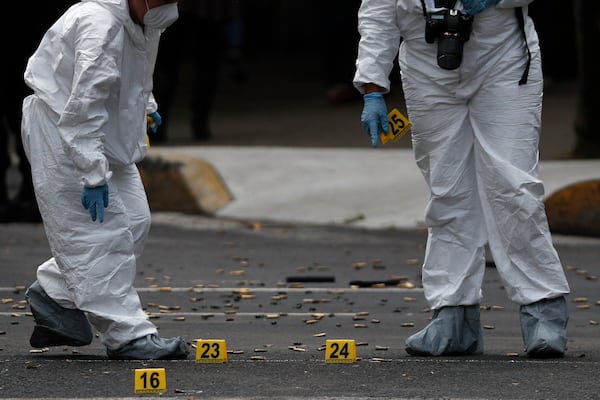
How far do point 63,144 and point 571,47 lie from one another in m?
14.8

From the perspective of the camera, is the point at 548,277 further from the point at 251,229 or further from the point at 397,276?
the point at 251,229

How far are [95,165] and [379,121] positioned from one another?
120 centimetres

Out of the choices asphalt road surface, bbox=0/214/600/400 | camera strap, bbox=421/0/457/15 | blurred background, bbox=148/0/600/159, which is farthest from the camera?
blurred background, bbox=148/0/600/159

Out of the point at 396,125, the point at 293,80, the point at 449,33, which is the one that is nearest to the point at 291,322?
the point at 396,125

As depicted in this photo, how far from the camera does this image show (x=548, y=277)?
21.0 ft

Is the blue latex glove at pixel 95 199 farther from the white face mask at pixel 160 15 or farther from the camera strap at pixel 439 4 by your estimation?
the camera strap at pixel 439 4

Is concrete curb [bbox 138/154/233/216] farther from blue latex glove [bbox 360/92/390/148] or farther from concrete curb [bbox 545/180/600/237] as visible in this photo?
blue latex glove [bbox 360/92/390/148]

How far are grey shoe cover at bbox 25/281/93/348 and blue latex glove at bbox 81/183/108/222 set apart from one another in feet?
1.66

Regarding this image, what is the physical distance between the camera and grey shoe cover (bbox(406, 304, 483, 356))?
21.2 feet

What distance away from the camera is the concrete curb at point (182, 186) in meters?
13.0

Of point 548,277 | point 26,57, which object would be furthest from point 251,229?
point 548,277

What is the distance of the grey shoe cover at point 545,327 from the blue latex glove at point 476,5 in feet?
3.89

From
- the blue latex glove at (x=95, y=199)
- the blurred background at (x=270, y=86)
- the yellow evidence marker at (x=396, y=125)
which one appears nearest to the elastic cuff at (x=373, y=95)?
the yellow evidence marker at (x=396, y=125)

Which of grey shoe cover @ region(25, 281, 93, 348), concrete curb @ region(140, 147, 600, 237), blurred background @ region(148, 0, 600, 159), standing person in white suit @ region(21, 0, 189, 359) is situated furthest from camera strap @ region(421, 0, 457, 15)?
blurred background @ region(148, 0, 600, 159)
